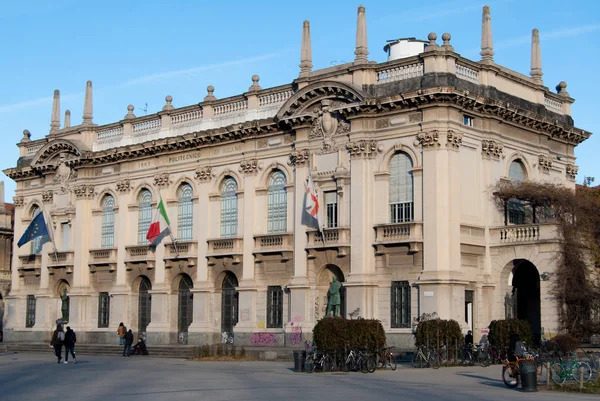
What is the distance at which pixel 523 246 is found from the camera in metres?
39.1

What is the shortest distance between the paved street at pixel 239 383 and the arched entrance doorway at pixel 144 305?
47.6 ft

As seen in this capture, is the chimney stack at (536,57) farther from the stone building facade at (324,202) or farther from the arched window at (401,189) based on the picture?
the arched window at (401,189)

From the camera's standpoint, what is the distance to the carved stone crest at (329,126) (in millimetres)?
42250

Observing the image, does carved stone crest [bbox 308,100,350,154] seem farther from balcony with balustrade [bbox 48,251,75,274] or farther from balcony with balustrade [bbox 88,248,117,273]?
balcony with balustrade [bbox 48,251,75,274]

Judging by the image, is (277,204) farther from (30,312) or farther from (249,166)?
(30,312)

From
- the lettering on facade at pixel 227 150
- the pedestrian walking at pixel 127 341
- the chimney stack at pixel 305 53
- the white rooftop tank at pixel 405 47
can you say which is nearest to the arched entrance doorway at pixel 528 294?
the white rooftop tank at pixel 405 47

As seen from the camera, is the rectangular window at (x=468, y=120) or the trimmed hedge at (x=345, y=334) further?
the rectangular window at (x=468, y=120)

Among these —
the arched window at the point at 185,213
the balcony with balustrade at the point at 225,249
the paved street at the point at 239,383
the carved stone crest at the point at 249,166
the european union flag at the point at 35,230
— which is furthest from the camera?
the european union flag at the point at 35,230

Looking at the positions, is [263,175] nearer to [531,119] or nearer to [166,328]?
[166,328]

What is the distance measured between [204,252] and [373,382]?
22325 millimetres

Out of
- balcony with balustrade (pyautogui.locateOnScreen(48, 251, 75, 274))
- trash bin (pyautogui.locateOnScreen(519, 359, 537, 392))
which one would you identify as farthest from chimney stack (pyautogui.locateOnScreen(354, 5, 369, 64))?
balcony with balustrade (pyautogui.locateOnScreen(48, 251, 75, 274))

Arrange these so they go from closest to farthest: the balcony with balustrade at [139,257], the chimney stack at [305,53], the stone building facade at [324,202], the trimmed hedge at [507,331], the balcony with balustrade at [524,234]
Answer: the trimmed hedge at [507,331], the balcony with balustrade at [524,234], the stone building facade at [324,202], the chimney stack at [305,53], the balcony with balustrade at [139,257]

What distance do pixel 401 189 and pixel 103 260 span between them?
2014cm

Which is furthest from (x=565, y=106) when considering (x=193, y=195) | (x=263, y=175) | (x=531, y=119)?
(x=193, y=195)
